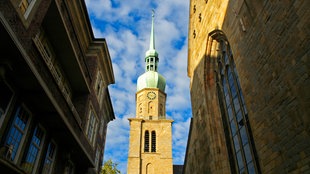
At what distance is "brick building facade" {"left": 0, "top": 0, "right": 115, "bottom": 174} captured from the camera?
6793mm

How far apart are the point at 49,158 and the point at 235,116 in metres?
8.36

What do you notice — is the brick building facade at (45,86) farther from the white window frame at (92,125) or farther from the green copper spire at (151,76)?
the green copper spire at (151,76)

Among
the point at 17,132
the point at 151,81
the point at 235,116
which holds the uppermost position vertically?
the point at 151,81

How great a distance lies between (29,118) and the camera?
8609 mm

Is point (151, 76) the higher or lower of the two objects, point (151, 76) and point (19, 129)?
the higher

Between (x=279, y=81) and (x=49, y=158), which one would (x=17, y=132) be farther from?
(x=279, y=81)

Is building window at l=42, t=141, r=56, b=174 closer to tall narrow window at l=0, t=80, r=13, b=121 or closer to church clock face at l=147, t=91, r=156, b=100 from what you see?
tall narrow window at l=0, t=80, r=13, b=121

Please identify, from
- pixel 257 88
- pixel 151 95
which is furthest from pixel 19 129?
pixel 151 95

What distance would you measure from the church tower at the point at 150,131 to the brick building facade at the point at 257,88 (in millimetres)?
30672

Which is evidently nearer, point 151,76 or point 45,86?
point 45,86

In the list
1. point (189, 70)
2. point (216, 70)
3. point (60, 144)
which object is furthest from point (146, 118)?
point (60, 144)

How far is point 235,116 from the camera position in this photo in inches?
455

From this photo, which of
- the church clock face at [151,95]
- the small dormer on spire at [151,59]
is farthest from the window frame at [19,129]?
the small dormer on spire at [151,59]

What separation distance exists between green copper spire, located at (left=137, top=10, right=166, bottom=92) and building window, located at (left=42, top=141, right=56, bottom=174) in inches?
1792
